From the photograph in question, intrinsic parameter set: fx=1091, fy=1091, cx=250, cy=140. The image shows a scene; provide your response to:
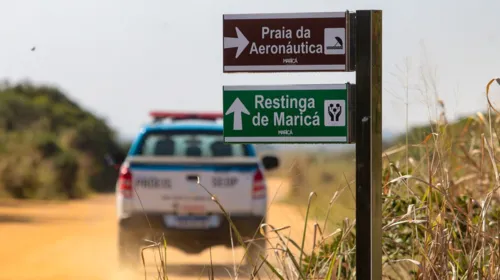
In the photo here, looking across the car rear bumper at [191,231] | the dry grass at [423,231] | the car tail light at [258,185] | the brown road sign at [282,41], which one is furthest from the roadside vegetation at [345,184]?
the brown road sign at [282,41]

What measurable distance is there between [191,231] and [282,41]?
23.1ft

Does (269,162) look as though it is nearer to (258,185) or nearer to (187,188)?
(258,185)

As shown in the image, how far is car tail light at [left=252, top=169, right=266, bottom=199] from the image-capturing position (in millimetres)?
12828

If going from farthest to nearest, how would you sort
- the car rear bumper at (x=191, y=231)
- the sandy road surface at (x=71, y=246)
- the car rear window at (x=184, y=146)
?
the sandy road surface at (x=71, y=246)
the car rear window at (x=184, y=146)
the car rear bumper at (x=191, y=231)

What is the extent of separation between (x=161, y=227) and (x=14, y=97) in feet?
108

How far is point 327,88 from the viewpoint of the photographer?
5.81 m

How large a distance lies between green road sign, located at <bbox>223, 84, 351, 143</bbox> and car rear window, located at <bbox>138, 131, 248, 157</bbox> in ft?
23.2

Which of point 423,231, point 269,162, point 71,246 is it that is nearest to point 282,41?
point 423,231

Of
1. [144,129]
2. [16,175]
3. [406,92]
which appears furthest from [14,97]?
[406,92]

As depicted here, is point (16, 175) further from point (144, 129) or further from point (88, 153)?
point (144, 129)

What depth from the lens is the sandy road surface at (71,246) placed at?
13182mm

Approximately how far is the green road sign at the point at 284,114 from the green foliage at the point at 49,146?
Result: 76.5ft

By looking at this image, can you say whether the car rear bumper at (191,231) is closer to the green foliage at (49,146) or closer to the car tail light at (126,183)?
the car tail light at (126,183)

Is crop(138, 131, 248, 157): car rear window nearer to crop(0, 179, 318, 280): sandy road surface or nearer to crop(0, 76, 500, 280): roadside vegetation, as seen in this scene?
crop(0, 76, 500, 280): roadside vegetation
